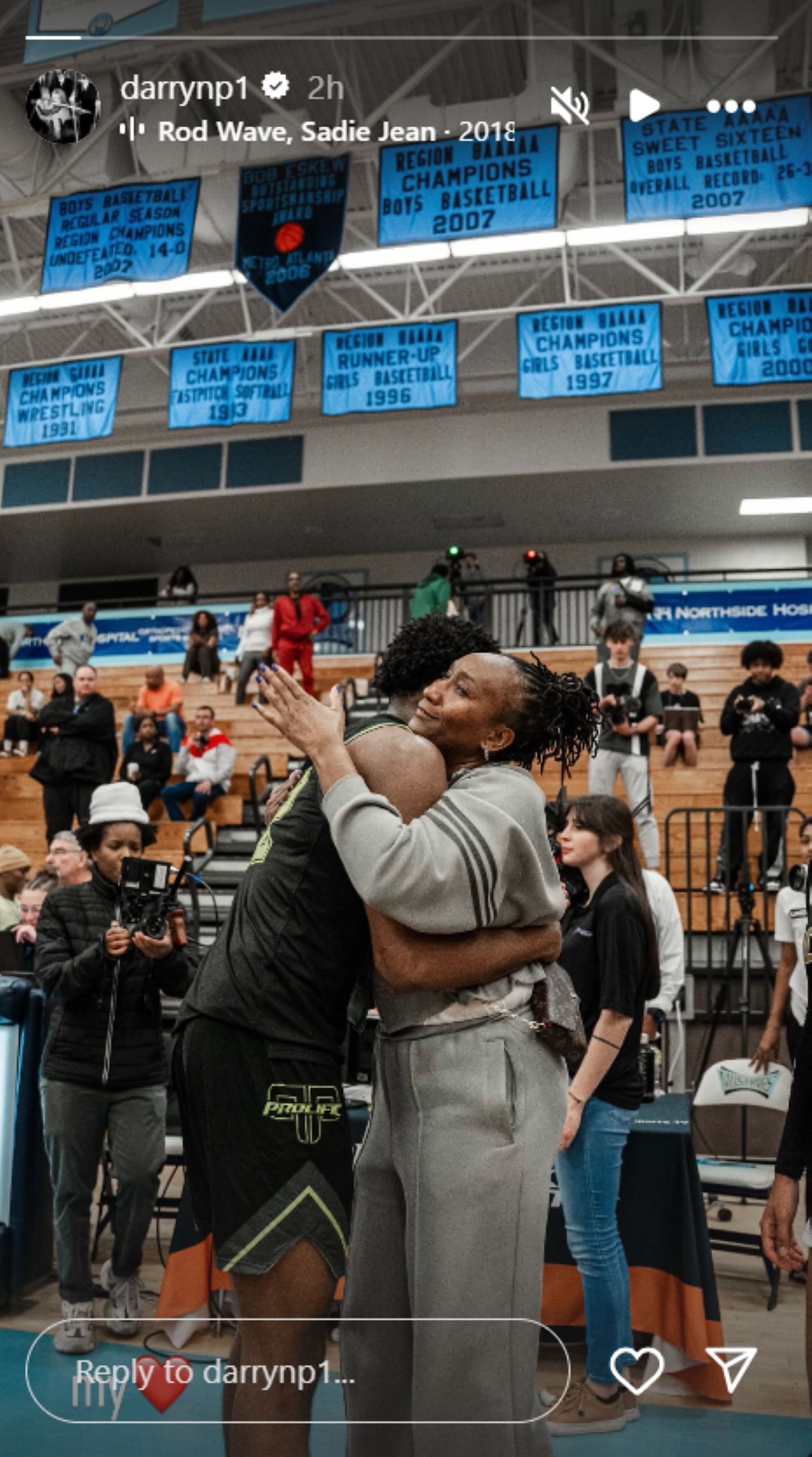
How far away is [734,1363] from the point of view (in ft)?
6.41

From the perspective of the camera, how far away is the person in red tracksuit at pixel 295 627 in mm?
11500

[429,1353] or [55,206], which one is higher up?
[55,206]

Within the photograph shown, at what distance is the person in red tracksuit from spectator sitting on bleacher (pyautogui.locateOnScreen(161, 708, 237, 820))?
1113 mm

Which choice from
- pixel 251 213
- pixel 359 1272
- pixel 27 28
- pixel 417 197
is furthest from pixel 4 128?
pixel 251 213

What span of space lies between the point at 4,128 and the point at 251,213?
5520 mm

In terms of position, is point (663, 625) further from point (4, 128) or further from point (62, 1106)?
point (4, 128)

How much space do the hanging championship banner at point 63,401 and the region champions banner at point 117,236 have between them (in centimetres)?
529

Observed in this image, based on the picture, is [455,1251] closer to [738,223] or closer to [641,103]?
[641,103]

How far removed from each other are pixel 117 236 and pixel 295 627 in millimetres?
6535

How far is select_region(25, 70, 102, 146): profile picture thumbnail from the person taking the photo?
7.36ft

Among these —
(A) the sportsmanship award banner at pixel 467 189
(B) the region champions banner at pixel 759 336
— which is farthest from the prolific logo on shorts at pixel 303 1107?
(B) the region champions banner at pixel 759 336

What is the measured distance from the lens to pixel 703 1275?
3.55m

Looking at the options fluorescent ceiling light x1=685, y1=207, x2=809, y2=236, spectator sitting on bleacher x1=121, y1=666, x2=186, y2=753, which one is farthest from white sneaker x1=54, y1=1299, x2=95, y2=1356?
fluorescent ceiling light x1=685, y1=207, x2=809, y2=236

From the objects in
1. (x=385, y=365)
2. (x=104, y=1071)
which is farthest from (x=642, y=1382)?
(x=385, y=365)
